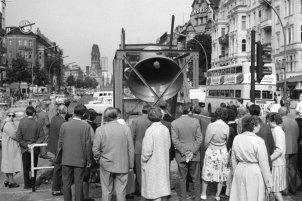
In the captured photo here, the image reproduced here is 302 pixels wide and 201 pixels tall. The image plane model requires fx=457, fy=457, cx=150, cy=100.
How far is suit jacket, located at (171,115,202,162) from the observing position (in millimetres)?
7957

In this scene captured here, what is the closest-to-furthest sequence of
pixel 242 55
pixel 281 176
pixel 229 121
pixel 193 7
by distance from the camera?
pixel 281 176, pixel 229 121, pixel 242 55, pixel 193 7

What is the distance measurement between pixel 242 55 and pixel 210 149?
64536 mm

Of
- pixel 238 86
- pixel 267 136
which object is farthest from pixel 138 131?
pixel 238 86

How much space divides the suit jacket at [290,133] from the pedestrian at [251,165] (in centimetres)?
292

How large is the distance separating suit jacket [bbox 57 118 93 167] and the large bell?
3014mm

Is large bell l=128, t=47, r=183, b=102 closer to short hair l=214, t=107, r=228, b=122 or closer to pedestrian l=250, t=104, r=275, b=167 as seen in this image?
short hair l=214, t=107, r=228, b=122

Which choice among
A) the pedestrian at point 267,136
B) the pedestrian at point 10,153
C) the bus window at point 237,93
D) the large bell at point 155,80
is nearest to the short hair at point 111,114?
the pedestrian at point 267,136

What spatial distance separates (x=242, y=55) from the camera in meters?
70.8

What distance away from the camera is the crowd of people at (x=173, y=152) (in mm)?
5984

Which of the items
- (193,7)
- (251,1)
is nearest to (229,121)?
(251,1)

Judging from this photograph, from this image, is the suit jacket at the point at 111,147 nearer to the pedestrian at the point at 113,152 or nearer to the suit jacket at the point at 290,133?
the pedestrian at the point at 113,152

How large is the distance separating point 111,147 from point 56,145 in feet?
8.66

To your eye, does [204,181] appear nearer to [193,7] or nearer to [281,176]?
[281,176]

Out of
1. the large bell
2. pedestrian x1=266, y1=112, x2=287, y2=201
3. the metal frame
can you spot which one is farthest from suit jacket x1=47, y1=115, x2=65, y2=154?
pedestrian x1=266, y1=112, x2=287, y2=201
